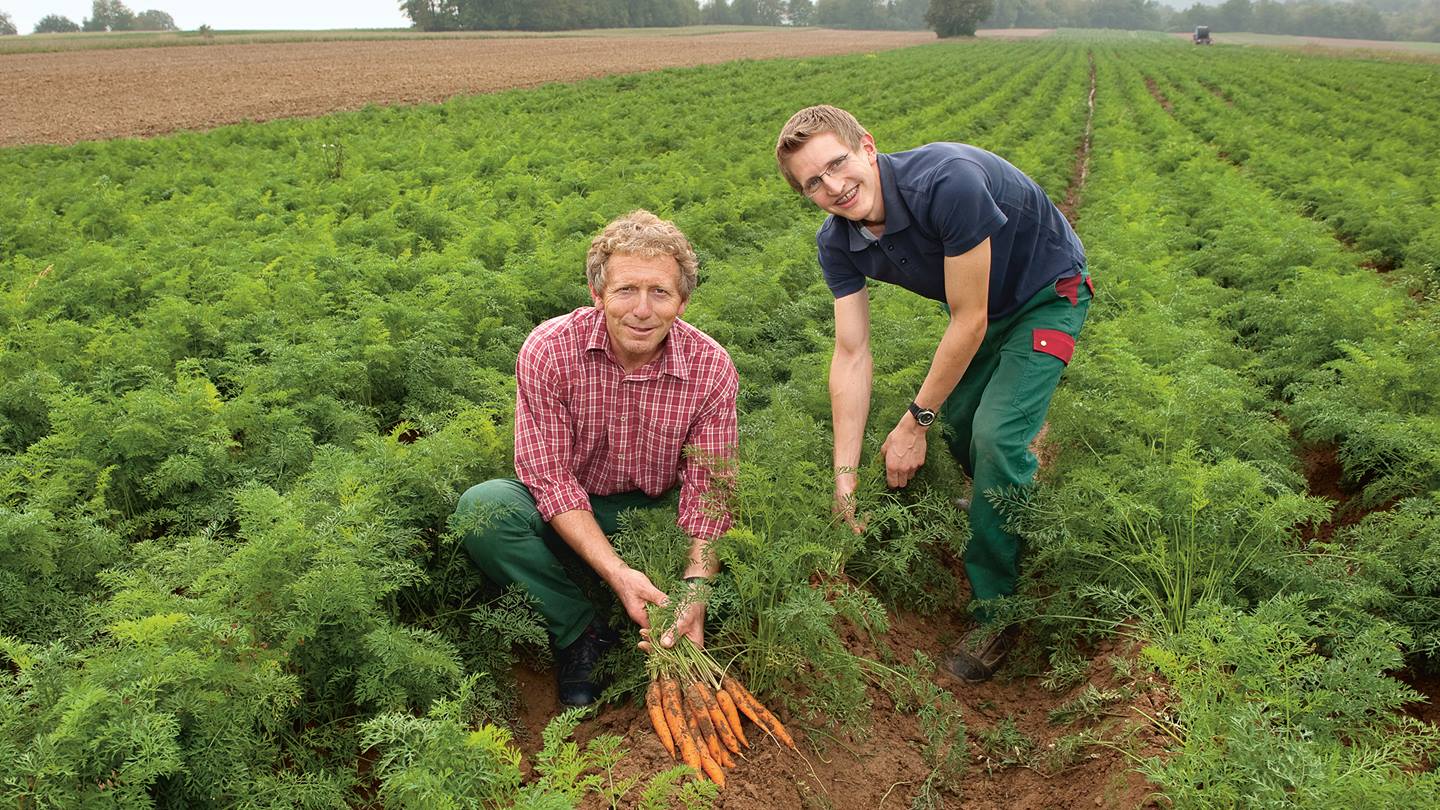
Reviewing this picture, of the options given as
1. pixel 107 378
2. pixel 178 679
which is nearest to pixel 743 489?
pixel 178 679

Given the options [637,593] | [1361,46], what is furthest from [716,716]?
[1361,46]

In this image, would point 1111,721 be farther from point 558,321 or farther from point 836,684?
point 558,321

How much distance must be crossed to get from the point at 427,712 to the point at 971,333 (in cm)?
273

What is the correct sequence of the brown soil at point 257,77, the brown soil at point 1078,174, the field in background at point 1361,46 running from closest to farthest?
the brown soil at point 1078,174, the brown soil at point 257,77, the field in background at point 1361,46

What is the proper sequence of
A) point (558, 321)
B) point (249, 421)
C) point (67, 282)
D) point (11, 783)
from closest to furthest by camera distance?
point (11, 783) < point (558, 321) < point (249, 421) < point (67, 282)

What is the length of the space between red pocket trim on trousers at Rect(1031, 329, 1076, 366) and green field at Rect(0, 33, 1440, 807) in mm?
576

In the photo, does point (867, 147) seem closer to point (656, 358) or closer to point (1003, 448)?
point (656, 358)

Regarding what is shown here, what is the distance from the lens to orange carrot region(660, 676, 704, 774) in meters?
3.13

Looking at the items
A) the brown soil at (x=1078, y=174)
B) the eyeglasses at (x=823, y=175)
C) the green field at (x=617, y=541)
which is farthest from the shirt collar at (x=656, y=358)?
the brown soil at (x=1078, y=174)

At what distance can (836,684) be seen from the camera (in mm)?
3455

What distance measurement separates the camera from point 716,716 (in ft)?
10.8

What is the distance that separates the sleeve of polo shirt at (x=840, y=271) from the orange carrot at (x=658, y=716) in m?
2.04

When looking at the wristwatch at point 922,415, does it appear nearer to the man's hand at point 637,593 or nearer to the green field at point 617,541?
the green field at point 617,541

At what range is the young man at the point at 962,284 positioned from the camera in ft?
12.2
